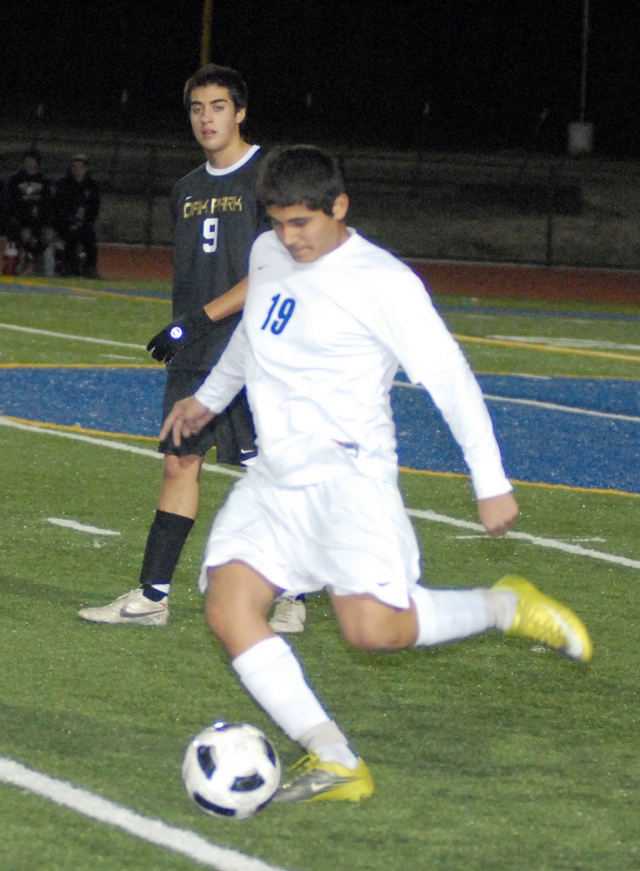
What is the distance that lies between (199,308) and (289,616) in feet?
4.01

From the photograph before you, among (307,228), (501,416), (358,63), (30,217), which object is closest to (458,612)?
(307,228)

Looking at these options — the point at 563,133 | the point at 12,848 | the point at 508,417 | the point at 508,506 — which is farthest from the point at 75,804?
the point at 563,133

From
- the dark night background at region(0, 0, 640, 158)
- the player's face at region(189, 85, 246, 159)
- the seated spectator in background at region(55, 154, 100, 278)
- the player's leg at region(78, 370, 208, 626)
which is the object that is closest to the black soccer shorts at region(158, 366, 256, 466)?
the player's leg at region(78, 370, 208, 626)

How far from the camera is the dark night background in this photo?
54.3 meters

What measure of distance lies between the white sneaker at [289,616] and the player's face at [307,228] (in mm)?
2228

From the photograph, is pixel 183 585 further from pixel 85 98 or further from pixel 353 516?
pixel 85 98

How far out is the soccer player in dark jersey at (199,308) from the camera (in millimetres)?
6027

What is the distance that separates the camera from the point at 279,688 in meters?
4.18

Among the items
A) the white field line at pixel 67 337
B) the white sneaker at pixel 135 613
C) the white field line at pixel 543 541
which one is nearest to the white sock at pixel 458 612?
the white sneaker at pixel 135 613

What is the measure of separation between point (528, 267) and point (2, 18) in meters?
31.2

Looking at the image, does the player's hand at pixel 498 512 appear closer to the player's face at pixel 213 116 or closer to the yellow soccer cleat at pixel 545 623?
the yellow soccer cleat at pixel 545 623

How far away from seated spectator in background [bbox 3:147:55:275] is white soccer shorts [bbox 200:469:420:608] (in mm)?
20447

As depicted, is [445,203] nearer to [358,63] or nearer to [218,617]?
[358,63]

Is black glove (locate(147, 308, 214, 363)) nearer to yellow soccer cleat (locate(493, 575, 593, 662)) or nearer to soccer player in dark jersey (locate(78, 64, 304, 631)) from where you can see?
soccer player in dark jersey (locate(78, 64, 304, 631))
